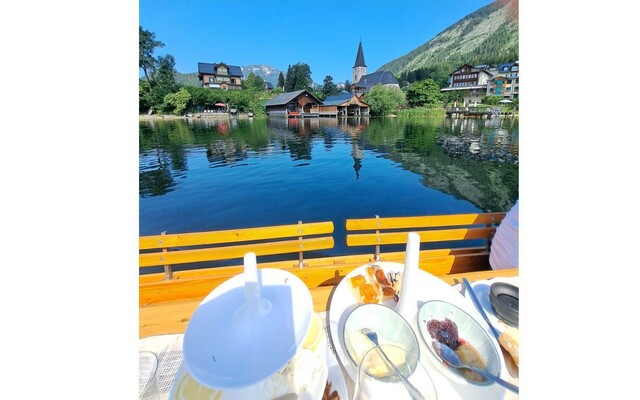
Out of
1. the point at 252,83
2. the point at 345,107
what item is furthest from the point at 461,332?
the point at 252,83

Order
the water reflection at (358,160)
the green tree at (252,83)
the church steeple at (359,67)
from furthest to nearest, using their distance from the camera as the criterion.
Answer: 1. the church steeple at (359,67)
2. the green tree at (252,83)
3. the water reflection at (358,160)

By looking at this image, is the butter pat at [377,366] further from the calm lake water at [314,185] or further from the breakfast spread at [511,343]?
the calm lake water at [314,185]

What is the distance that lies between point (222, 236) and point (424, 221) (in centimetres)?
125

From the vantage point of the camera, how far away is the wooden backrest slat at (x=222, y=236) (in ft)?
4.08

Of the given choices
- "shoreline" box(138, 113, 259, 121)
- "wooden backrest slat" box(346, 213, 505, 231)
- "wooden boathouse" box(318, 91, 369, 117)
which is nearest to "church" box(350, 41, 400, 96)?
"wooden boathouse" box(318, 91, 369, 117)

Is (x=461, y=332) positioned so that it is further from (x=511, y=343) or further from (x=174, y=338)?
(x=174, y=338)

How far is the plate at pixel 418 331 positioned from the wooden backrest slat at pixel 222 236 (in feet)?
2.12

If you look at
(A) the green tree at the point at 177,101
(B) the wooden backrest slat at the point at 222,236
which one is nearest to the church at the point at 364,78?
(A) the green tree at the point at 177,101

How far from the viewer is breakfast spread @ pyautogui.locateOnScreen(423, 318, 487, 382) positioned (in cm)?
49

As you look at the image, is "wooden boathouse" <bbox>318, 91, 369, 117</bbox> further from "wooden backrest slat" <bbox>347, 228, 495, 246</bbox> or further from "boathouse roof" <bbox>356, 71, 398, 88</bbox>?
"wooden backrest slat" <bbox>347, 228, 495, 246</bbox>

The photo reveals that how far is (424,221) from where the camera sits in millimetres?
1522
